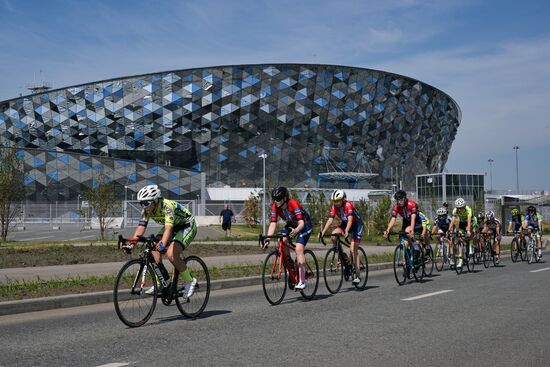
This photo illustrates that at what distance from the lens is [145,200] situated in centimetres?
835

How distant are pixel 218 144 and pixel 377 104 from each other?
25.5 metres

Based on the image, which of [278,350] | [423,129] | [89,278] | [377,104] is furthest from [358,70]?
[278,350]

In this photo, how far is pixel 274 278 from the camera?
10.6 m

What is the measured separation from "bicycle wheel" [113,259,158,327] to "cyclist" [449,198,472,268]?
10.3 m

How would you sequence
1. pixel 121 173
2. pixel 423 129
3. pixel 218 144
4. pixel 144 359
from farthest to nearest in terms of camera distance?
pixel 423 129
pixel 218 144
pixel 121 173
pixel 144 359

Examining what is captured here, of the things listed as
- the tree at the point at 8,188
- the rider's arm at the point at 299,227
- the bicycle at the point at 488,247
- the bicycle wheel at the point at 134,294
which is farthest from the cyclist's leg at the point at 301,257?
the tree at the point at 8,188

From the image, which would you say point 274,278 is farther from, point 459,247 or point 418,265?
point 459,247

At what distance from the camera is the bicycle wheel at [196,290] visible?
9031 mm

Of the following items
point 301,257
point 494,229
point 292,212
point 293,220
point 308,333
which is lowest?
point 308,333

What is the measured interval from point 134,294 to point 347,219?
5.25 m

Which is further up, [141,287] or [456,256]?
[141,287]

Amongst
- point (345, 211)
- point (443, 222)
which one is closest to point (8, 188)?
point (443, 222)

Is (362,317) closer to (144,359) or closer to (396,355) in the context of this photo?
(396,355)

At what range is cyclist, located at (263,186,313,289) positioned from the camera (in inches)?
413
